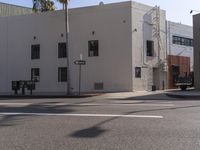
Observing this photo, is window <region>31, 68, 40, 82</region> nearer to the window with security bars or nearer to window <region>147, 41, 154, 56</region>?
window <region>147, 41, 154, 56</region>

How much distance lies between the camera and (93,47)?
3894 cm

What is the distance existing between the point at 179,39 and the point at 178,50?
157 centimetres

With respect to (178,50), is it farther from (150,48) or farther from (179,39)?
(150,48)

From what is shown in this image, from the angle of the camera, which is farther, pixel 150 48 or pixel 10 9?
pixel 10 9

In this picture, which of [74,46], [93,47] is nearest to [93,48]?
[93,47]

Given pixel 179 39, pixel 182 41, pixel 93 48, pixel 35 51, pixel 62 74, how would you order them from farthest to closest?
pixel 182 41 → pixel 179 39 → pixel 35 51 → pixel 62 74 → pixel 93 48

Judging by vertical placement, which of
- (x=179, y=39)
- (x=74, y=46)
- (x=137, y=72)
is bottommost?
(x=137, y=72)

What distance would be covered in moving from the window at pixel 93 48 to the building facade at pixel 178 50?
345 inches

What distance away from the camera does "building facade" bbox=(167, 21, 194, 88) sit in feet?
144

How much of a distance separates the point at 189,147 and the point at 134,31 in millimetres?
29381

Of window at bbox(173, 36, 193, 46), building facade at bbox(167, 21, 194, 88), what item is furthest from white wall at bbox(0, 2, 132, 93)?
window at bbox(173, 36, 193, 46)

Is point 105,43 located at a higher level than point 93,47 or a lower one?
higher

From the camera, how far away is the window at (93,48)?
38.7m

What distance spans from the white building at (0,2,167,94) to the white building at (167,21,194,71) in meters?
2.24
